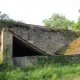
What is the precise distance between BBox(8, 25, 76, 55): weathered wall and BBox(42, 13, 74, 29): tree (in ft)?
81.7

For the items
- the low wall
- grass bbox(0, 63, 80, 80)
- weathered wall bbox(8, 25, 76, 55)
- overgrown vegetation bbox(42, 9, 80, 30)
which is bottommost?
grass bbox(0, 63, 80, 80)

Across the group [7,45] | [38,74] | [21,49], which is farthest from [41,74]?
[21,49]

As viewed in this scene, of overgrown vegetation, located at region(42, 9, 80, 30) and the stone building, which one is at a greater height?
overgrown vegetation, located at region(42, 9, 80, 30)

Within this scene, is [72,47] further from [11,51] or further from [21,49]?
[11,51]

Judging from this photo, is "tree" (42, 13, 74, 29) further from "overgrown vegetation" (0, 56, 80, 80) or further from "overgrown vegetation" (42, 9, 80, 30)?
"overgrown vegetation" (0, 56, 80, 80)

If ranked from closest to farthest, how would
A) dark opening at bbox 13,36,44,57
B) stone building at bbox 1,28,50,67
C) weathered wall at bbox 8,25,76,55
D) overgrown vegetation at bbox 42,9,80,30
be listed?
stone building at bbox 1,28,50,67, dark opening at bbox 13,36,44,57, weathered wall at bbox 8,25,76,55, overgrown vegetation at bbox 42,9,80,30

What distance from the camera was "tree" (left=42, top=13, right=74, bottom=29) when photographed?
160 feet

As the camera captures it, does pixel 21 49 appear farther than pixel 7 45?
Yes

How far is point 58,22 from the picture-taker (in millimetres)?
50219

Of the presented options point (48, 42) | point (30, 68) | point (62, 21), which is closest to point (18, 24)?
point (48, 42)

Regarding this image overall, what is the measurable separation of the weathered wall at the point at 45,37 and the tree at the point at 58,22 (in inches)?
980

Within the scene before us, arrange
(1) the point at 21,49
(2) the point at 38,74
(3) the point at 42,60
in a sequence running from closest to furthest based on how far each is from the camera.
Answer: (2) the point at 38,74, (3) the point at 42,60, (1) the point at 21,49

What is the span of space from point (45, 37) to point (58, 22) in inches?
1149

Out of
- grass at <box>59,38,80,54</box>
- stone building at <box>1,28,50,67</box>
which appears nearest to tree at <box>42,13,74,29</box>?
grass at <box>59,38,80,54</box>
